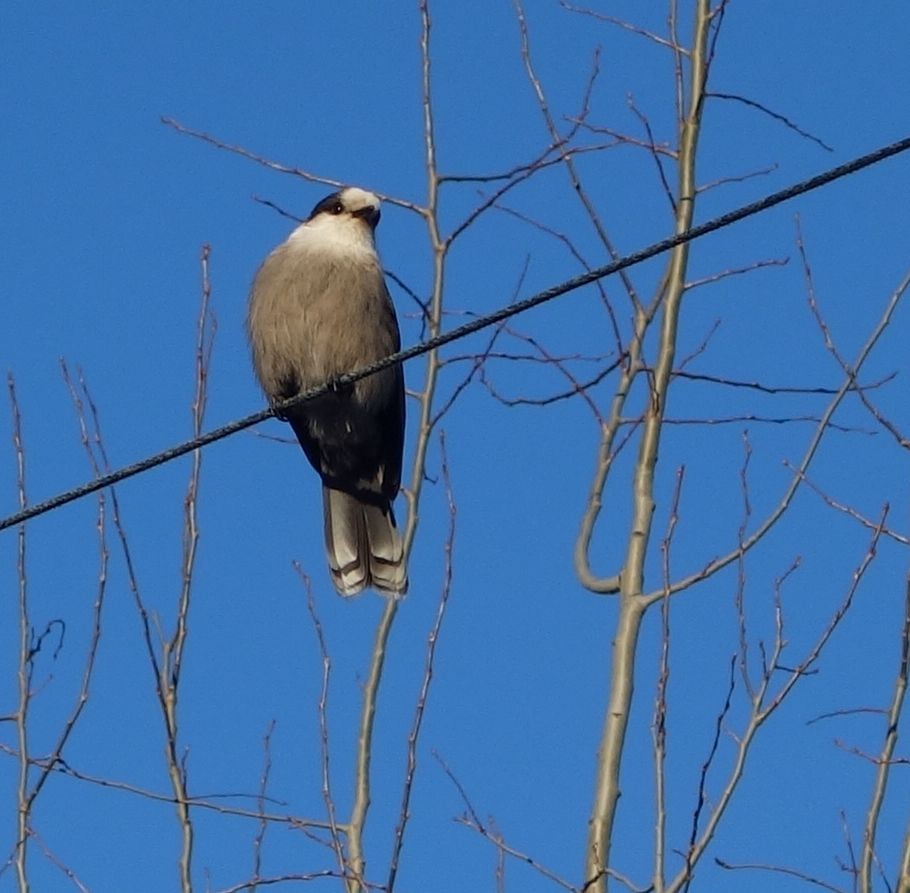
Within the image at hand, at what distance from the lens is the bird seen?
6539 mm

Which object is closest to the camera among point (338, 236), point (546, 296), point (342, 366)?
point (546, 296)

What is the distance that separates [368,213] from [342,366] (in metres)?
0.61

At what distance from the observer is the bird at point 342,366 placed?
21.5 feet

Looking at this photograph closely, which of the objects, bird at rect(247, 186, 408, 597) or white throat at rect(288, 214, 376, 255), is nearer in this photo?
bird at rect(247, 186, 408, 597)

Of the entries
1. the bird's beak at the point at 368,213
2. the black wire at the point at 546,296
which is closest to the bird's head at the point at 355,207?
the bird's beak at the point at 368,213

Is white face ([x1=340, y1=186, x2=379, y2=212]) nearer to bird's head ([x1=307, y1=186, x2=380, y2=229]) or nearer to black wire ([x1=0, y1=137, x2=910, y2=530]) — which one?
bird's head ([x1=307, y1=186, x2=380, y2=229])

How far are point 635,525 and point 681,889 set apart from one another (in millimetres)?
1125

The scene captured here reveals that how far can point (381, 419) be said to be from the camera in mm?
6773

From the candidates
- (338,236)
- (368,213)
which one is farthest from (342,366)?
(368,213)

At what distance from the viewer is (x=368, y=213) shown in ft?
22.3

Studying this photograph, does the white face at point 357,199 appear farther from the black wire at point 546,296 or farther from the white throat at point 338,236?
the black wire at point 546,296

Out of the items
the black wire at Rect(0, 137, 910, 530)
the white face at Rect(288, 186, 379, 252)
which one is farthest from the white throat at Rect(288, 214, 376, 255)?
the black wire at Rect(0, 137, 910, 530)

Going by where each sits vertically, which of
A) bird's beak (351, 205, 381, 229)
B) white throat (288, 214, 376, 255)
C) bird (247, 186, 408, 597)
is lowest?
bird (247, 186, 408, 597)

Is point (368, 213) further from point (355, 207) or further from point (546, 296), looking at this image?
point (546, 296)
